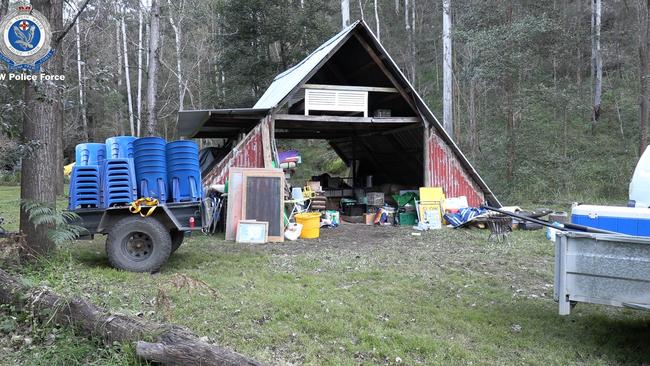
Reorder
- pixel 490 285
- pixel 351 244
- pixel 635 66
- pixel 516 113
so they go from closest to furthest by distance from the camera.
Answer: pixel 490 285
pixel 351 244
pixel 516 113
pixel 635 66

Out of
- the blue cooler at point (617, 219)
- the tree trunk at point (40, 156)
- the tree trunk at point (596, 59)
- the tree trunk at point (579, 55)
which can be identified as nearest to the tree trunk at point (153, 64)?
the tree trunk at point (40, 156)

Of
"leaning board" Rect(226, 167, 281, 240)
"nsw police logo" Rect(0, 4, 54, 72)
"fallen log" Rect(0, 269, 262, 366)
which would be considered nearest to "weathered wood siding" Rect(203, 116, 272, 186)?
"leaning board" Rect(226, 167, 281, 240)

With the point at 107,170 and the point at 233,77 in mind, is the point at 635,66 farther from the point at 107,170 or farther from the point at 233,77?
the point at 107,170

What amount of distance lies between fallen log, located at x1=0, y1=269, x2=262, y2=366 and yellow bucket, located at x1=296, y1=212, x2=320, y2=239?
6.24m

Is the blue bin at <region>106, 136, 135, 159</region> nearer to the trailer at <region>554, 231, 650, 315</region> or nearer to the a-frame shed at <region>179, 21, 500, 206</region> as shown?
the a-frame shed at <region>179, 21, 500, 206</region>

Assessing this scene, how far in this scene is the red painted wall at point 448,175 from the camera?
12.6m

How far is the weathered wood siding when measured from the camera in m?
10.9

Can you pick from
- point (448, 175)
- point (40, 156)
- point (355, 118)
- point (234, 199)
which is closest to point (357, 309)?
point (40, 156)

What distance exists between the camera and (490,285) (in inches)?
253

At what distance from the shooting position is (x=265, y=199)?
33.3ft

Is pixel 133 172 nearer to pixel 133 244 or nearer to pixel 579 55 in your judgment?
pixel 133 244

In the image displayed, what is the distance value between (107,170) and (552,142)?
20002 mm

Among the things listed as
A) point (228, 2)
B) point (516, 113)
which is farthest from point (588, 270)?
point (228, 2)

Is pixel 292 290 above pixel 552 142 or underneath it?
underneath
